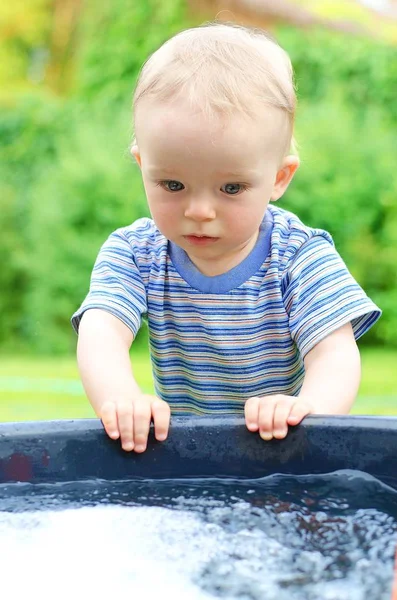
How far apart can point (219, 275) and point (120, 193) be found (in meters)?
3.71

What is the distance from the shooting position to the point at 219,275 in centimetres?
161

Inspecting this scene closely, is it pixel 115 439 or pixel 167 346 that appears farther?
pixel 167 346

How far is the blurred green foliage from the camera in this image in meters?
5.22

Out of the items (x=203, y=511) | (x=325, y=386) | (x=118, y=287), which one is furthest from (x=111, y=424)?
(x=118, y=287)

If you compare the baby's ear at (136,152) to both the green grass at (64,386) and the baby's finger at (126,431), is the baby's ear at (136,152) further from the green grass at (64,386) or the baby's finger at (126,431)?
the green grass at (64,386)

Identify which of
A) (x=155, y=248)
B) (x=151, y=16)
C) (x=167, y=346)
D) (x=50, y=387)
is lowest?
(x=50, y=387)

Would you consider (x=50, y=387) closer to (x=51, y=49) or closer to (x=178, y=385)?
(x=178, y=385)

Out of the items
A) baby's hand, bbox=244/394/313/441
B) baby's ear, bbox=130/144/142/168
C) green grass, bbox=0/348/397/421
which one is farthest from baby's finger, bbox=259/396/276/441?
green grass, bbox=0/348/397/421

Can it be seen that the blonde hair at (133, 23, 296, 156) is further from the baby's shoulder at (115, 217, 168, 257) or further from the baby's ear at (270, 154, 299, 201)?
the baby's shoulder at (115, 217, 168, 257)

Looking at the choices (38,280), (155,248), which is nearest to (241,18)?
(38,280)

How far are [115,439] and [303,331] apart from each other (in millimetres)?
486

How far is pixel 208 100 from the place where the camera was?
4.25 ft

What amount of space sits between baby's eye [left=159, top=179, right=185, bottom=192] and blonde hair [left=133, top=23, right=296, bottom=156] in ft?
0.35

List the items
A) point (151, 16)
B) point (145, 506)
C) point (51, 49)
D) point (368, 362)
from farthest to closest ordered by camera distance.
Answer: point (51, 49) < point (151, 16) < point (368, 362) < point (145, 506)
